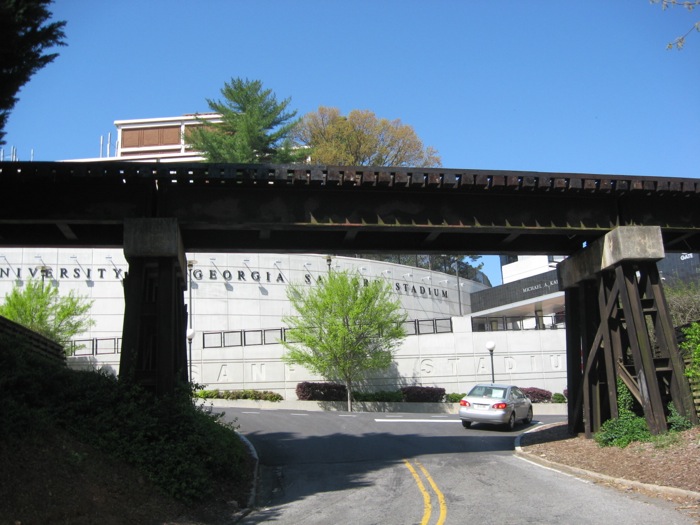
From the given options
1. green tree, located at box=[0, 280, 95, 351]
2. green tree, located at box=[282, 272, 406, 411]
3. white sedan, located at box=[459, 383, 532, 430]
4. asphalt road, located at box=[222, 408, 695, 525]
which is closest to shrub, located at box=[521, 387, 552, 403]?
green tree, located at box=[282, 272, 406, 411]

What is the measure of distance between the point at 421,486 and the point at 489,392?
11.7 m

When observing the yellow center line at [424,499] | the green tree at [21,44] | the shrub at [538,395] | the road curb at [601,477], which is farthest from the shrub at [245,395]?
the green tree at [21,44]

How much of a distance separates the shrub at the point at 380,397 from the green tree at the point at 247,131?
19.1 meters

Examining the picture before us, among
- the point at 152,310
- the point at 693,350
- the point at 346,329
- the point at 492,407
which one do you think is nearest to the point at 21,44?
the point at 152,310

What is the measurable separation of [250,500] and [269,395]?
78.0 feet

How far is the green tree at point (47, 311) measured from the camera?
34.3 metres

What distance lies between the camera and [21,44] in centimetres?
920

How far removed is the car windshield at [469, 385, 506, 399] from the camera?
22864 mm

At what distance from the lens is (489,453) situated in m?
16.3

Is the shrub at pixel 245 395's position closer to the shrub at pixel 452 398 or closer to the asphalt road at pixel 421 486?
the shrub at pixel 452 398

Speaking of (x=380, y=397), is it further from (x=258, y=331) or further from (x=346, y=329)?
(x=258, y=331)

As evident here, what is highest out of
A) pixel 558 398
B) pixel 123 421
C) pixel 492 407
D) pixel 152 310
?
pixel 152 310

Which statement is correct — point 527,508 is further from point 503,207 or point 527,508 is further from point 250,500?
point 503,207

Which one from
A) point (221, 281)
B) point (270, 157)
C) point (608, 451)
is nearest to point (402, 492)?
point (608, 451)
